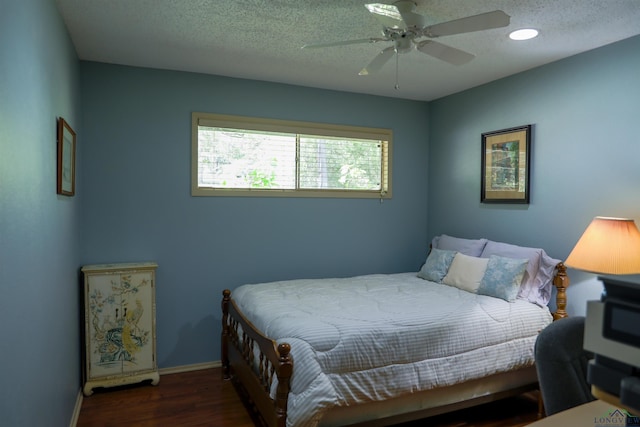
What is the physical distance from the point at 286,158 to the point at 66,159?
1.96 m

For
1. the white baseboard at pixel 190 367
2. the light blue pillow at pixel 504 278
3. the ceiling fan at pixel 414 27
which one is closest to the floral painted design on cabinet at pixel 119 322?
the white baseboard at pixel 190 367

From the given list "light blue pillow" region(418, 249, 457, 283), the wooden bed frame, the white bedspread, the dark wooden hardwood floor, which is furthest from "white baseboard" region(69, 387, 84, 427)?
"light blue pillow" region(418, 249, 457, 283)

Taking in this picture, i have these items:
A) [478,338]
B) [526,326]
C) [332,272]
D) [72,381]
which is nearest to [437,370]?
[478,338]

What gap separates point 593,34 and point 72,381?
13.7ft

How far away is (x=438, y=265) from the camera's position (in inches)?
148

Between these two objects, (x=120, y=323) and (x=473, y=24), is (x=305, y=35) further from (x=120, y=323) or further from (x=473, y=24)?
(x=120, y=323)

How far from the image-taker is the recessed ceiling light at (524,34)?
270 cm

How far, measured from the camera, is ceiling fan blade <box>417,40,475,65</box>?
2.36m

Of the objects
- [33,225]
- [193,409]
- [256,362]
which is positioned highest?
[33,225]

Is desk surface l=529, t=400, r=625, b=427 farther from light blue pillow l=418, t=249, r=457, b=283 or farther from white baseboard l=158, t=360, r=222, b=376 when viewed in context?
white baseboard l=158, t=360, r=222, b=376

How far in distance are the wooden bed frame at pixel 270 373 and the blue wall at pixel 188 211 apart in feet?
1.35

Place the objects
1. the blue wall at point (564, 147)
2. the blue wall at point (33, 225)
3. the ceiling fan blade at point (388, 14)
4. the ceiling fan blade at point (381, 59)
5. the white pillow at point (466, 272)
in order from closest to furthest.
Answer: the blue wall at point (33, 225), the ceiling fan blade at point (388, 14), the ceiling fan blade at point (381, 59), the blue wall at point (564, 147), the white pillow at point (466, 272)

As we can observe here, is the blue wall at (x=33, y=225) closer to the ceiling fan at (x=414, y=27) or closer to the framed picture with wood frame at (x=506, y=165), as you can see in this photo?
the ceiling fan at (x=414, y=27)

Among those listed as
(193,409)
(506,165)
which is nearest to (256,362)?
(193,409)
